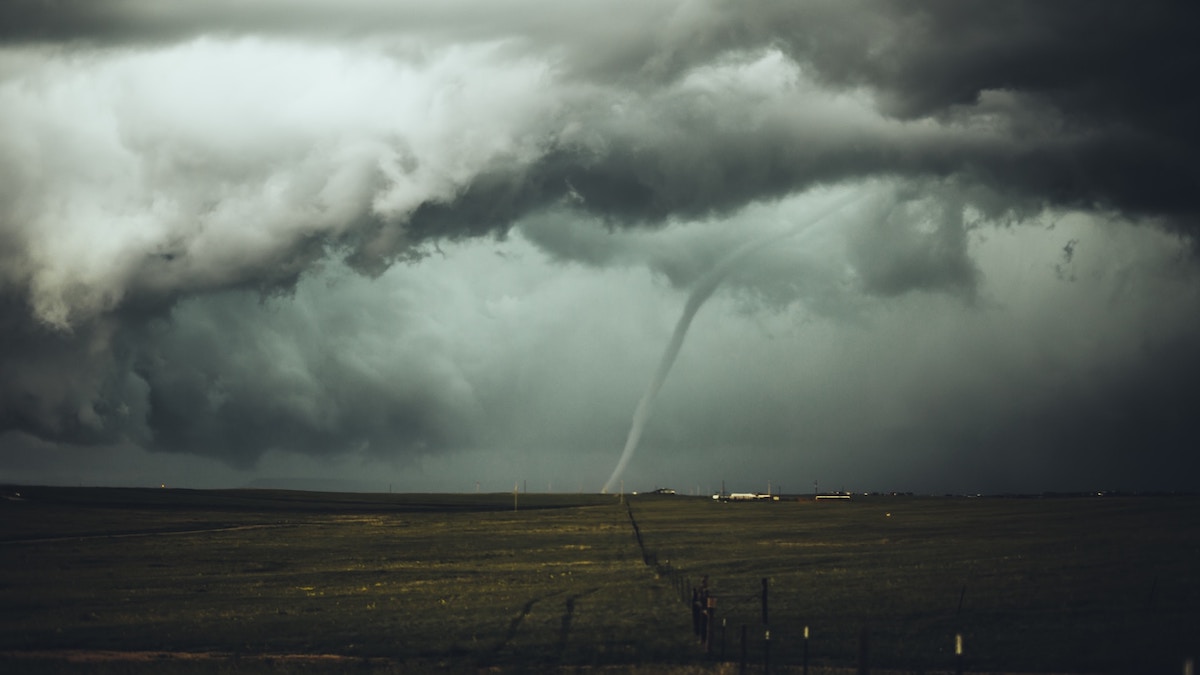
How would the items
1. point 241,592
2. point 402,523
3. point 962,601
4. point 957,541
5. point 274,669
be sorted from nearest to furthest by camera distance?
point 274,669, point 962,601, point 241,592, point 957,541, point 402,523

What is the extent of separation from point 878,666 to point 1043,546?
47.3 m

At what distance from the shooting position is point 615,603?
54.0 meters

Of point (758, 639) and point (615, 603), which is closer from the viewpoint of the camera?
point (758, 639)

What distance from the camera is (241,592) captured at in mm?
67875

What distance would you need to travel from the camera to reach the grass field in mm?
40281

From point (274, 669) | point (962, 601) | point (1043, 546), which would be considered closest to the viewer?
point (274, 669)

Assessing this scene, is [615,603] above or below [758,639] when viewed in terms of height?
below

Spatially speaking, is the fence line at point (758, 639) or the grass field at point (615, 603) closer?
the fence line at point (758, 639)

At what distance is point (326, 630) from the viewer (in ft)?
161

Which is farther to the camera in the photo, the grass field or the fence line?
the grass field

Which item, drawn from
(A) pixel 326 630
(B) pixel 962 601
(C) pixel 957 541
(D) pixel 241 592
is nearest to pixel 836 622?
(B) pixel 962 601

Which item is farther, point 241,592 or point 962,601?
point 241,592

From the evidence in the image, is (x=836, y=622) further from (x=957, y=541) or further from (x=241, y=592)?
(x=957, y=541)

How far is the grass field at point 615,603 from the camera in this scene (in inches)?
1586
